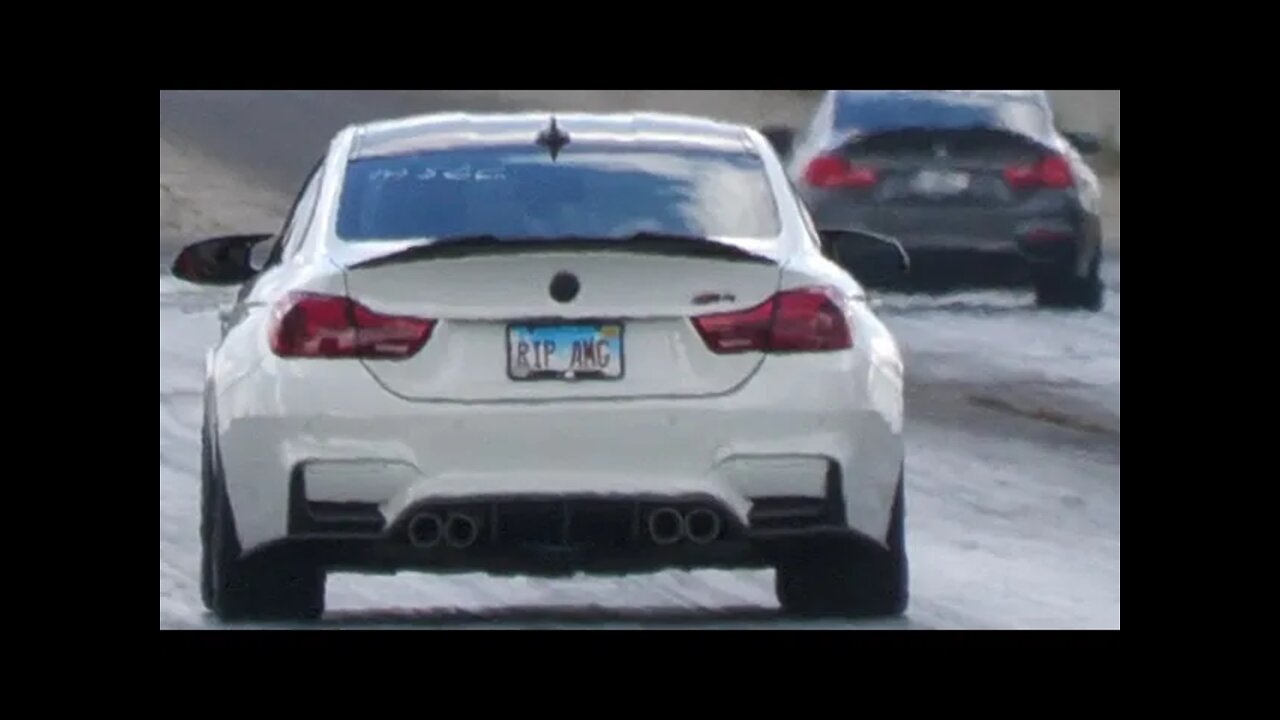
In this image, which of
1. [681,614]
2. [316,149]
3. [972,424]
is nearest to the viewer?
[681,614]

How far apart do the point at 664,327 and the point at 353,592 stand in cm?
242

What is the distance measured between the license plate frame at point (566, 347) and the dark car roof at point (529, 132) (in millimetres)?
1280

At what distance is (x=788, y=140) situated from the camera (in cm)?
2947

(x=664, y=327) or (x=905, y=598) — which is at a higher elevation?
(x=664, y=327)

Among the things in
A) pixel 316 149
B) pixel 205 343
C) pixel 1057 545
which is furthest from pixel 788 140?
pixel 316 149

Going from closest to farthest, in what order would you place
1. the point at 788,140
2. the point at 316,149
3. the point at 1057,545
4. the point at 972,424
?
the point at 1057,545, the point at 972,424, the point at 788,140, the point at 316,149

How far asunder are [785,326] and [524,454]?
78 cm

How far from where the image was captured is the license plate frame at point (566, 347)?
10969mm

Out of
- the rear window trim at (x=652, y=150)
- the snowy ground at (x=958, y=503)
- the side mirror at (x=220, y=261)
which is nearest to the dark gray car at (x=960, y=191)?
the snowy ground at (x=958, y=503)

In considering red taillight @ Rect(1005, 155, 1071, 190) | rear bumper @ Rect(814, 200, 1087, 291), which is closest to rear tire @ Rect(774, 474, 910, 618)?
rear bumper @ Rect(814, 200, 1087, 291)

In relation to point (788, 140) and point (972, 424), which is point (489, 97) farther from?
point (972, 424)

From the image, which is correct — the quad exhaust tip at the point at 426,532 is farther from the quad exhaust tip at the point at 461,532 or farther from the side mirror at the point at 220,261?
the side mirror at the point at 220,261

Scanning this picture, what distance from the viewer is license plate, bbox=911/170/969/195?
998 inches

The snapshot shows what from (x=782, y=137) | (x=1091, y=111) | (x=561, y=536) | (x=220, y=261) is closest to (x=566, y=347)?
(x=561, y=536)
